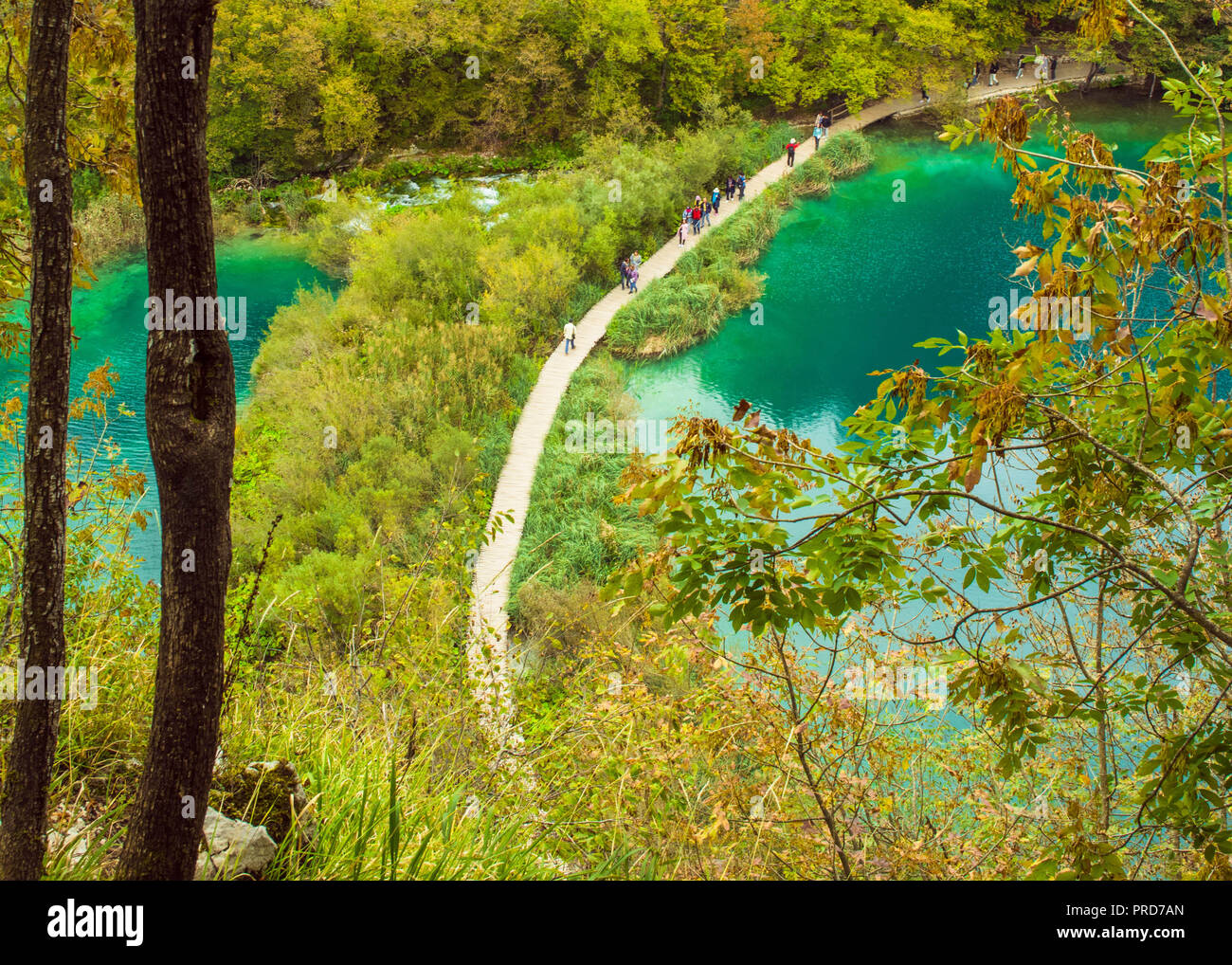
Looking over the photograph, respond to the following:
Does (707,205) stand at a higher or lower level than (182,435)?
higher

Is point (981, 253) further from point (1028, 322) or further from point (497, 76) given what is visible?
point (1028, 322)

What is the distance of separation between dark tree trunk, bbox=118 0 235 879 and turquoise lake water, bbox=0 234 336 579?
11.7 meters

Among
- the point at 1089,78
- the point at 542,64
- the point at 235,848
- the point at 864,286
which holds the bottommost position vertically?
the point at 235,848

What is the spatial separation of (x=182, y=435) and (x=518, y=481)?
1073 cm

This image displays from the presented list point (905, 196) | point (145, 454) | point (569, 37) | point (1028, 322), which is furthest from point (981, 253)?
point (1028, 322)

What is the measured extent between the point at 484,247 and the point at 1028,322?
16161mm

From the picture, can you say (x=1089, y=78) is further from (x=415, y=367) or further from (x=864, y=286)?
(x=415, y=367)

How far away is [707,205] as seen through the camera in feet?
69.9

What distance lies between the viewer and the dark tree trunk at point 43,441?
98.3 inches

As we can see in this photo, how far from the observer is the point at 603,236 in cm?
1867

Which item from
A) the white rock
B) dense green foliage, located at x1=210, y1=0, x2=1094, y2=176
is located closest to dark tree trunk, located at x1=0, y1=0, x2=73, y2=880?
the white rock

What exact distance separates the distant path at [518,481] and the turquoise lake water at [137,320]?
520 cm

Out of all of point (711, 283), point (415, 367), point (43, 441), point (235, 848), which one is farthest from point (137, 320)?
point (235, 848)

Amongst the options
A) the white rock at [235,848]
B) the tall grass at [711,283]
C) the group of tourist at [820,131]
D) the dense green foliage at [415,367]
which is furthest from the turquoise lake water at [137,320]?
the group of tourist at [820,131]
